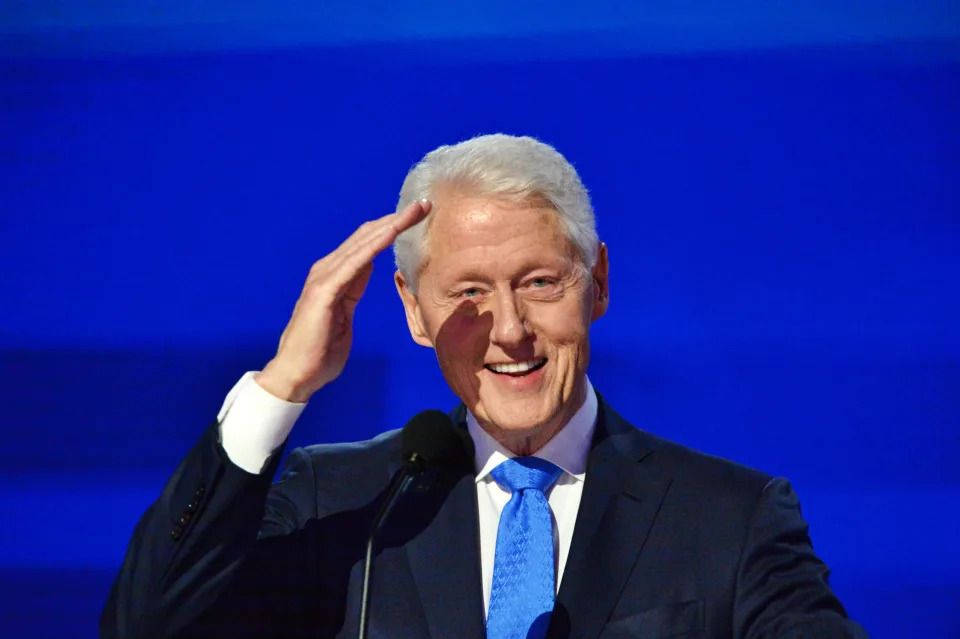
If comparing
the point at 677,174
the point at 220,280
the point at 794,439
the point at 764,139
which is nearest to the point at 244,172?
the point at 220,280

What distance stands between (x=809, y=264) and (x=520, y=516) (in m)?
0.94

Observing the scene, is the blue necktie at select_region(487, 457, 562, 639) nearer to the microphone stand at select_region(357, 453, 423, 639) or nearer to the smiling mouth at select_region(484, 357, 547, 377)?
the smiling mouth at select_region(484, 357, 547, 377)

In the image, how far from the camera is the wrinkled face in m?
1.82

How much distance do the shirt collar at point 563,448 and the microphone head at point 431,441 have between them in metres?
0.17

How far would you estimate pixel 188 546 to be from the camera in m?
1.68

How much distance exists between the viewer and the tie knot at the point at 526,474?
6.12 feet

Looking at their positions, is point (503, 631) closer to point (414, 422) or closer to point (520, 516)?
point (520, 516)

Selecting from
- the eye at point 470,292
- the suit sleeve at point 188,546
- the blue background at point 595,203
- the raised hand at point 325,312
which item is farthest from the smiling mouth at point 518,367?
the blue background at point 595,203

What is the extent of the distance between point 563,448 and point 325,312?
0.45 m

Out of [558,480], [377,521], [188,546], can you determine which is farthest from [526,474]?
[188,546]

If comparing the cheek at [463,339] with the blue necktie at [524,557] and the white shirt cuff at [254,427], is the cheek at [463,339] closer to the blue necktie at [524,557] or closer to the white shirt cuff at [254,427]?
the blue necktie at [524,557]

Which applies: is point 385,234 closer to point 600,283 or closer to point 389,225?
point 389,225

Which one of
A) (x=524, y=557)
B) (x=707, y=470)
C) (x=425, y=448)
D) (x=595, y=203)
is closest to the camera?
(x=425, y=448)

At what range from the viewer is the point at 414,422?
171 cm
